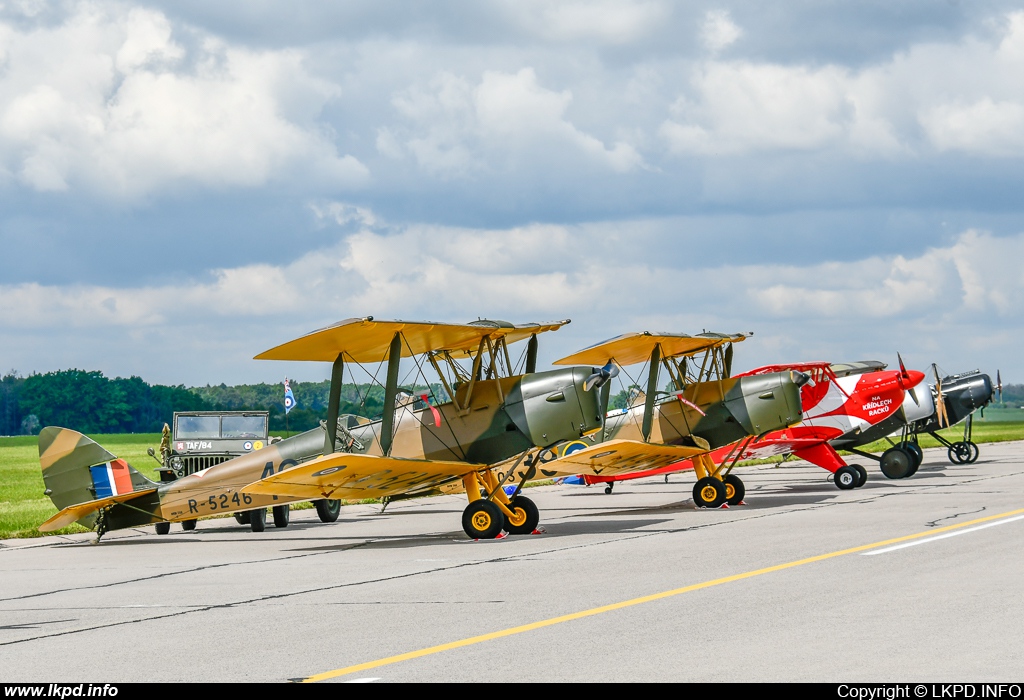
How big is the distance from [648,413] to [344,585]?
978 centimetres

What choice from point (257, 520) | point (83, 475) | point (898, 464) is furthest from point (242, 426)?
point (898, 464)

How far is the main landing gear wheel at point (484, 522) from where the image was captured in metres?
14.5

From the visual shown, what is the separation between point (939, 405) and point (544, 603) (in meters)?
25.3

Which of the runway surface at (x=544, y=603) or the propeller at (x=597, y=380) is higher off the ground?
the propeller at (x=597, y=380)

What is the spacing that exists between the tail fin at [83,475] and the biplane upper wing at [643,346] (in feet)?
23.1

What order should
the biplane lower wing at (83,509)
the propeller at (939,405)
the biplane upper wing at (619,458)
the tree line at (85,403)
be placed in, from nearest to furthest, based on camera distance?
1. the biplane lower wing at (83,509)
2. the biplane upper wing at (619,458)
3. the propeller at (939,405)
4. the tree line at (85,403)

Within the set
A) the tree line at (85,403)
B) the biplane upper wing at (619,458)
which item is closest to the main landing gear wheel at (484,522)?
the biplane upper wing at (619,458)

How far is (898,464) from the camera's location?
2666 cm

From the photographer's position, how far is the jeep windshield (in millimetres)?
24188

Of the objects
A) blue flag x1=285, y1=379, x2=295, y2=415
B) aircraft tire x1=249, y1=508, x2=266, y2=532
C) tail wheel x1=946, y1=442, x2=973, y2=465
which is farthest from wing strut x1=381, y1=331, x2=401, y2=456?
blue flag x1=285, y1=379, x2=295, y2=415

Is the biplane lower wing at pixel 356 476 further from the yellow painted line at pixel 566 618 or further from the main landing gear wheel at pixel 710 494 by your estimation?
the main landing gear wheel at pixel 710 494

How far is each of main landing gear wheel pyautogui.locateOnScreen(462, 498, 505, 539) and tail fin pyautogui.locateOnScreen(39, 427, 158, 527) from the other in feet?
16.9

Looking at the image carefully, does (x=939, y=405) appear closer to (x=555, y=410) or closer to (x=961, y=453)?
(x=961, y=453)

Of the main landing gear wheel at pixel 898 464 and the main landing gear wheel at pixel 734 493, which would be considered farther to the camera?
the main landing gear wheel at pixel 898 464
